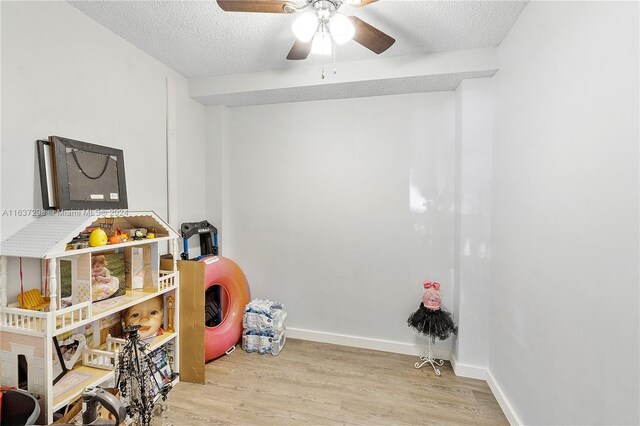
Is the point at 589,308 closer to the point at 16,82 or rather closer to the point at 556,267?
the point at 556,267

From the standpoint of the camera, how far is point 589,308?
3.83 feet

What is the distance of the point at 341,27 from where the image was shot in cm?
141

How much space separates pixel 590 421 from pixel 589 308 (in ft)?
1.47

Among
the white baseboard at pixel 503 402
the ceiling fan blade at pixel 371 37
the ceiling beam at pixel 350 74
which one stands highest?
the ceiling beam at pixel 350 74

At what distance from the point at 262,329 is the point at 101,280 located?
1.38 m

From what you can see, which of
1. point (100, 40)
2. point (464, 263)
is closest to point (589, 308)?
point (464, 263)

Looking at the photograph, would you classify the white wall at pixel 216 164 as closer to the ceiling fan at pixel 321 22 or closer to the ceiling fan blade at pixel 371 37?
the ceiling fan at pixel 321 22

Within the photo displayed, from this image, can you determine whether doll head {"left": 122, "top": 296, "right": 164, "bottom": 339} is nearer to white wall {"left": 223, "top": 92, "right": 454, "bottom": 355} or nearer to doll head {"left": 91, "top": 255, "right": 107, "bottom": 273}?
doll head {"left": 91, "top": 255, "right": 107, "bottom": 273}

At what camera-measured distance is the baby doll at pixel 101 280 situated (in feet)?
5.70

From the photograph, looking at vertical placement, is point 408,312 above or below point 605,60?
below

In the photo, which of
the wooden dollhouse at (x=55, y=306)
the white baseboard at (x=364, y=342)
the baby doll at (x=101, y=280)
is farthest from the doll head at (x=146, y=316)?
the white baseboard at (x=364, y=342)

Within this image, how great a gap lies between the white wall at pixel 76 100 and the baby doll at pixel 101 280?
260 millimetres

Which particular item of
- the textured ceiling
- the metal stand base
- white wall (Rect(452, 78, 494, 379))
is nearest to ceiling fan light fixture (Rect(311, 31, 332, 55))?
the textured ceiling

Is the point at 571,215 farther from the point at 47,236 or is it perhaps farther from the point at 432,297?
the point at 47,236
